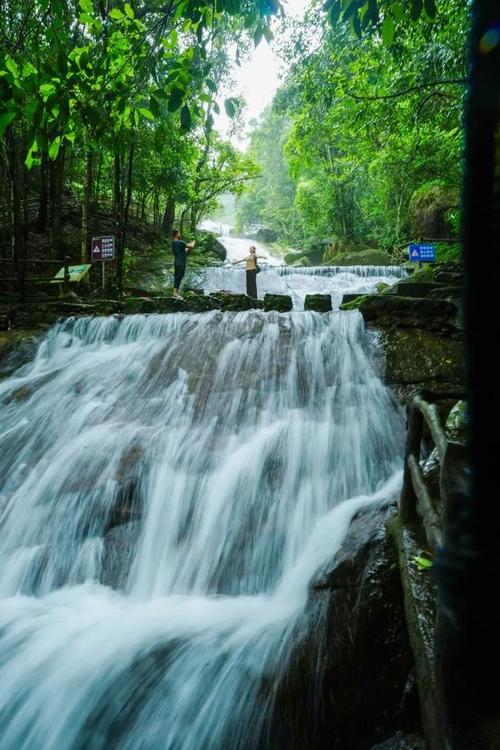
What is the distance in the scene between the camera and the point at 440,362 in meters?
6.69

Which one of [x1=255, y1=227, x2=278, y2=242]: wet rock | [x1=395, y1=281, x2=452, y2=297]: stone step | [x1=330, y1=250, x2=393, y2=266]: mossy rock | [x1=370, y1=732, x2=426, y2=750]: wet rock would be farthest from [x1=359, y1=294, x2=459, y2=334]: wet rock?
[x1=255, y1=227, x2=278, y2=242]: wet rock

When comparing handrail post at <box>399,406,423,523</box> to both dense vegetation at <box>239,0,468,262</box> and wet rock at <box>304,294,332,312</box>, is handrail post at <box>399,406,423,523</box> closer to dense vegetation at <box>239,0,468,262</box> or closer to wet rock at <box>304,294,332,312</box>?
dense vegetation at <box>239,0,468,262</box>

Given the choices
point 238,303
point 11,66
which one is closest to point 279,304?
point 238,303

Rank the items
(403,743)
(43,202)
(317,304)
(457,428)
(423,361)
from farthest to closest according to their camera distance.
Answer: (43,202) → (317,304) → (423,361) → (403,743) → (457,428)

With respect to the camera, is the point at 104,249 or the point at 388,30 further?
the point at 104,249

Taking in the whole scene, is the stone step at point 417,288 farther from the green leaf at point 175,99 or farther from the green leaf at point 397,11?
the green leaf at point 175,99

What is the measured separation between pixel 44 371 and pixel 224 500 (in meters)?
5.58

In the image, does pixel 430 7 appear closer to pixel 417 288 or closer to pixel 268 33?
pixel 268 33

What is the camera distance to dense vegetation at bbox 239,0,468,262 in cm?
688

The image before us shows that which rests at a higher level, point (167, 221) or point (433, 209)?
point (167, 221)

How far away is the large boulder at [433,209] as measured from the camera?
17703 mm

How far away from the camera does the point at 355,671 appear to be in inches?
91.4

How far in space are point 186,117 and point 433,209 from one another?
18.2 metres

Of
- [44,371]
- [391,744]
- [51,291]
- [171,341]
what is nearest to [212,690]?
[391,744]
